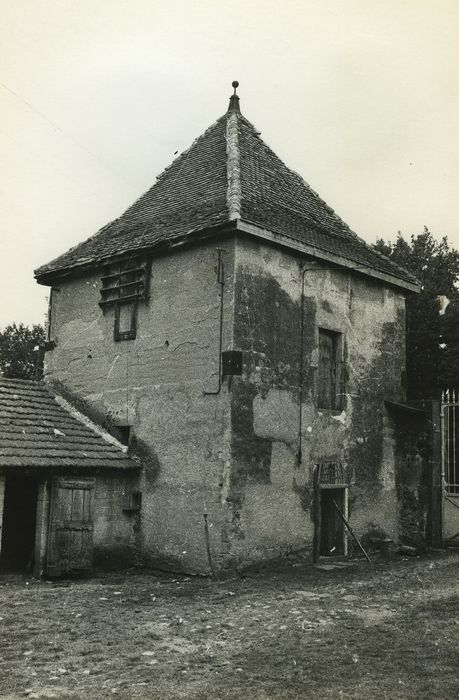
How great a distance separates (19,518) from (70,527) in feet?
9.31

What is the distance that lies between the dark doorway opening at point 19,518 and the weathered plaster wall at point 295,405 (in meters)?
4.79

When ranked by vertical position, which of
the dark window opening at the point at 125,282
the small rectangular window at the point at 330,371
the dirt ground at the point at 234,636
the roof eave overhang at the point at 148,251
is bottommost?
the dirt ground at the point at 234,636

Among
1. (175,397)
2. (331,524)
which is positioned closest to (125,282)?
(175,397)

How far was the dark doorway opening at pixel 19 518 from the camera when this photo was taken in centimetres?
1409

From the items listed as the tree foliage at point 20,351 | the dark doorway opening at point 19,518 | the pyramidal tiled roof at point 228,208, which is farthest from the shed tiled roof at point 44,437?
the tree foliage at point 20,351

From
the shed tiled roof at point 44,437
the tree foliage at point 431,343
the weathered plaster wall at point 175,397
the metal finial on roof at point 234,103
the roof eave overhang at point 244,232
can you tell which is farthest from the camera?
the tree foliage at point 431,343

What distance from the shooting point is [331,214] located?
16.4 metres

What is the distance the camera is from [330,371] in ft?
47.1

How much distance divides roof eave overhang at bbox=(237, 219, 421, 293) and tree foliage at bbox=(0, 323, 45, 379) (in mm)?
23321

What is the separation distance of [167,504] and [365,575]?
3.80m

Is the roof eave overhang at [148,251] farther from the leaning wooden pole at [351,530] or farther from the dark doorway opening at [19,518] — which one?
the leaning wooden pole at [351,530]

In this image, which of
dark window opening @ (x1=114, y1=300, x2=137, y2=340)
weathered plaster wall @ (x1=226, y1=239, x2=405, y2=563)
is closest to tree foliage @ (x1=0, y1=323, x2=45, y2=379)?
dark window opening @ (x1=114, y1=300, x2=137, y2=340)

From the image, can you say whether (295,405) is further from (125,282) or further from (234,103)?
(234,103)

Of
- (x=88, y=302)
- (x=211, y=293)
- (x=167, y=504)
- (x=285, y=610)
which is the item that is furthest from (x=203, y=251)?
(x=285, y=610)
